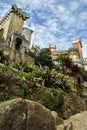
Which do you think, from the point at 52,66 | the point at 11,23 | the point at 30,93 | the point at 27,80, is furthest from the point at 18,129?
the point at 11,23

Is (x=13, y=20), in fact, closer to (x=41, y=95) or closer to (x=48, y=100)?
(x=41, y=95)

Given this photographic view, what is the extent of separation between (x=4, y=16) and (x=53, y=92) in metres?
33.4

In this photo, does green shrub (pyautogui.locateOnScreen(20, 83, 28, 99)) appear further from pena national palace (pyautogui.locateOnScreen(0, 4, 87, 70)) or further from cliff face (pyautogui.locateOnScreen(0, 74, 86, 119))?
pena national palace (pyautogui.locateOnScreen(0, 4, 87, 70))

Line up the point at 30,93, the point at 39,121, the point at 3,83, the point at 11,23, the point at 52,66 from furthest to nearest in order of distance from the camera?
the point at 11,23
the point at 52,66
the point at 30,93
the point at 3,83
the point at 39,121

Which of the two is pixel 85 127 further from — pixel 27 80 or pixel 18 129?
pixel 27 80

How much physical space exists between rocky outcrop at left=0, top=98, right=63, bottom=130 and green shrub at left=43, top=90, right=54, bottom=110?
18.9 feet

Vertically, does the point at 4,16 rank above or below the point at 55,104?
above

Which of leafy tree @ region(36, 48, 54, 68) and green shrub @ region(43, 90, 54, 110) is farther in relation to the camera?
leafy tree @ region(36, 48, 54, 68)

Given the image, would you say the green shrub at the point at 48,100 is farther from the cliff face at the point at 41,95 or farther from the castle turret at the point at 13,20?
the castle turret at the point at 13,20

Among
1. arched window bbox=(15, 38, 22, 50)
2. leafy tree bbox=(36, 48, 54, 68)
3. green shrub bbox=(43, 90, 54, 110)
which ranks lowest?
green shrub bbox=(43, 90, 54, 110)

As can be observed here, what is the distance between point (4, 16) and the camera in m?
45.9

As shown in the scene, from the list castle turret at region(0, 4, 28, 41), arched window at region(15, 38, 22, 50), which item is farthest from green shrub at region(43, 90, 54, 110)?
castle turret at region(0, 4, 28, 41)

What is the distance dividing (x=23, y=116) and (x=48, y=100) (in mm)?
7460

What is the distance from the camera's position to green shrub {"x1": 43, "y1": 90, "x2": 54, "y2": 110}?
15117mm
